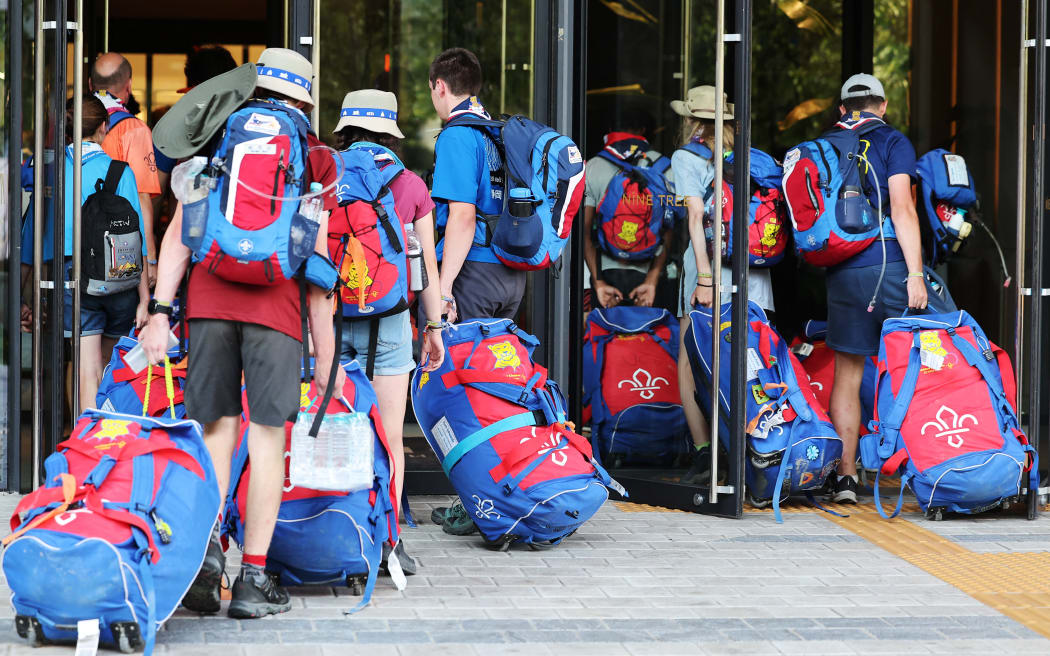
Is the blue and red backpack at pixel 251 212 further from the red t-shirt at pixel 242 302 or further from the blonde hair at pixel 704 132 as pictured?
the blonde hair at pixel 704 132

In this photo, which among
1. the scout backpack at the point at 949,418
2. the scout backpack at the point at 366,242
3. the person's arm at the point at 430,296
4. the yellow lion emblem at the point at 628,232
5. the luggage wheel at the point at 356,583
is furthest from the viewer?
the yellow lion emblem at the point at 628,232

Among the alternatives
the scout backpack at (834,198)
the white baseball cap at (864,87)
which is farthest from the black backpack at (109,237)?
the white baseball cap at (864,87)

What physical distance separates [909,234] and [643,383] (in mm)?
1412

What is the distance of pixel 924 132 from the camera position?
10023 millimetres

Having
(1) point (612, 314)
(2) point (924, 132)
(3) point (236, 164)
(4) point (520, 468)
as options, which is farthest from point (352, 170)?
(2) point (924, 132)

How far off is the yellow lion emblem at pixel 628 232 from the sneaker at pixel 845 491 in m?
1.49

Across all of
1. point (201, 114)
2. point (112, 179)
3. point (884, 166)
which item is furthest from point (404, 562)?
point (884, 166)

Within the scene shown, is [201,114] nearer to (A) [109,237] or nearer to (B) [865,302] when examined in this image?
(A) [109,237]

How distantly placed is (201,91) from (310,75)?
40 centimetres

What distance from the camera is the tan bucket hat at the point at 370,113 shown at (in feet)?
17.2

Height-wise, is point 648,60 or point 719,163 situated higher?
point 648,60

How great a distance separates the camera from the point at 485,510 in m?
5.49

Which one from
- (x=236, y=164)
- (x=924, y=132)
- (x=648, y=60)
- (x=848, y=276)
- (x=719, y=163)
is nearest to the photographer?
(x=236, y=164)

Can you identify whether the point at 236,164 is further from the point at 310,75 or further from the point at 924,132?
the point at 924,132
